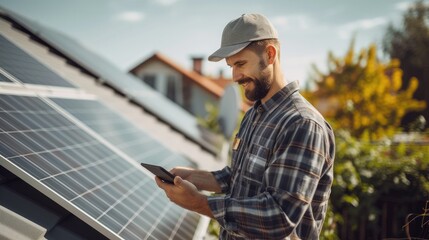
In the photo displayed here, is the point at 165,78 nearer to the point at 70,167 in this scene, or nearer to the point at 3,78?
the point at 3,78

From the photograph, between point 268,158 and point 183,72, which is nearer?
point 268,158

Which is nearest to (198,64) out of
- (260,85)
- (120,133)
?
(120,133)

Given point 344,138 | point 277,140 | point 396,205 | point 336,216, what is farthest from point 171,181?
point 396,205

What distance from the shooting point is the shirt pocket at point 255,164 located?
81.5 inches

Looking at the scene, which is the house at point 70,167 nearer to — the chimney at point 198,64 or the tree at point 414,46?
the chimney at point 198,64

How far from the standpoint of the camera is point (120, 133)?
462 centimetres

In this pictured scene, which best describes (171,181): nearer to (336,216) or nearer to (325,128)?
(325,128)

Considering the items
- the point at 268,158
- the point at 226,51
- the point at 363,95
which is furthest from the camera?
the point at 363,95

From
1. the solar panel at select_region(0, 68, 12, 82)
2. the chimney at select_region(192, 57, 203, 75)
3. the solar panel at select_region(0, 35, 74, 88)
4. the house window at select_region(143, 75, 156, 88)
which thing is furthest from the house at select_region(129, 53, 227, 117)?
the solar panel at select_region(0, 68, 12, 82)

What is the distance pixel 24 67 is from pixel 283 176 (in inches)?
131

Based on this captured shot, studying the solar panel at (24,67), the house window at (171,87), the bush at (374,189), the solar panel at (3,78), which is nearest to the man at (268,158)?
the solar panel at (3,78)

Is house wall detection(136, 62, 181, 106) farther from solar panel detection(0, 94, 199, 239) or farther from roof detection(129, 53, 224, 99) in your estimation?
solar panel detection(0, 94, 199, 239)

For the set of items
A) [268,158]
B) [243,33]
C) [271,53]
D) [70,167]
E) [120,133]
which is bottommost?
[120,133]

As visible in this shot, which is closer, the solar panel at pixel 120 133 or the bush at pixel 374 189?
the solar panel at pixel 120 133
